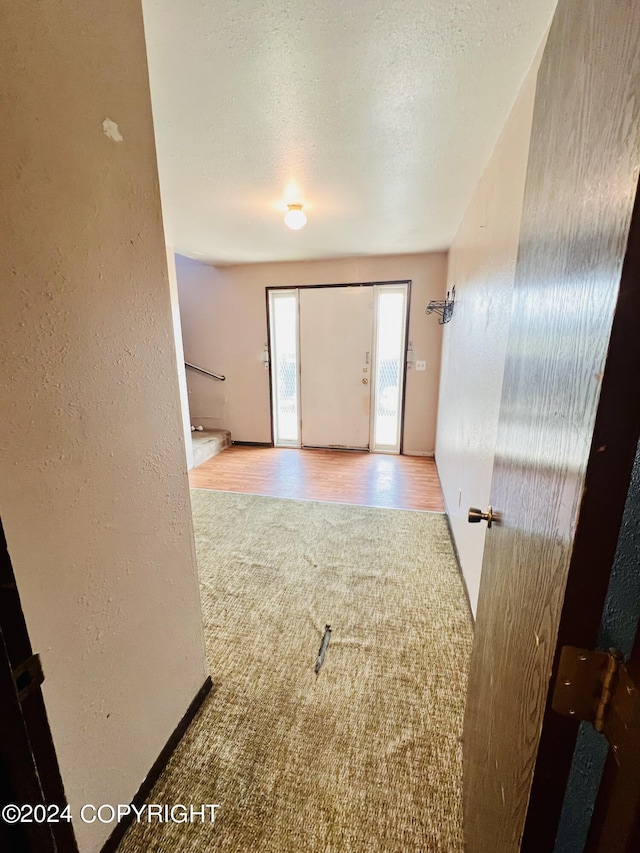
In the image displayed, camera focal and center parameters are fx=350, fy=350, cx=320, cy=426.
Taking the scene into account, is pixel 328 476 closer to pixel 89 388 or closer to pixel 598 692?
pixel 89 388

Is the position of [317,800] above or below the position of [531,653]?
below

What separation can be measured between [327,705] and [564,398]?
59.3 inches

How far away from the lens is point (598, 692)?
394 millimetres

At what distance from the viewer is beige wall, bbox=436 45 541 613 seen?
134cm

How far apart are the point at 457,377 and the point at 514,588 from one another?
7.01ft

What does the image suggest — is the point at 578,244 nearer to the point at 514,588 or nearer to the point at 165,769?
the point at 514,588

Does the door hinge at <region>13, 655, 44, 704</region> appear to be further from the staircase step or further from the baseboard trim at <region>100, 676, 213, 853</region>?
the staircase step

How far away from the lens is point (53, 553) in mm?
792

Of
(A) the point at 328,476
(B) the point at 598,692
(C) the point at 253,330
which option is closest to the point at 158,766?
(B) the point at 598,692

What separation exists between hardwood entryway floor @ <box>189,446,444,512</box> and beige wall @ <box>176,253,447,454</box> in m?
0.48

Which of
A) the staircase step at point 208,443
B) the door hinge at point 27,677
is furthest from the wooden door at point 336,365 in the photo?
the door hinge at point 27,677

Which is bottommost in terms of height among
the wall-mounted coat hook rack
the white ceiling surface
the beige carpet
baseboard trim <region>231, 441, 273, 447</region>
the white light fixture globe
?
the beige carpet

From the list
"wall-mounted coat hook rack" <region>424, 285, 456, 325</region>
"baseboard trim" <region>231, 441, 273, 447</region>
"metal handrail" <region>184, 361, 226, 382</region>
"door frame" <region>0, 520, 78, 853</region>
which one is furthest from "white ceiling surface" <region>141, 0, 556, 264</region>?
"baseboard trim" <region>231, 441, 273, 447</region>

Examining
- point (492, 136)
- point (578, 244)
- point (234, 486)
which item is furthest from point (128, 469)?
point (234, 486)
